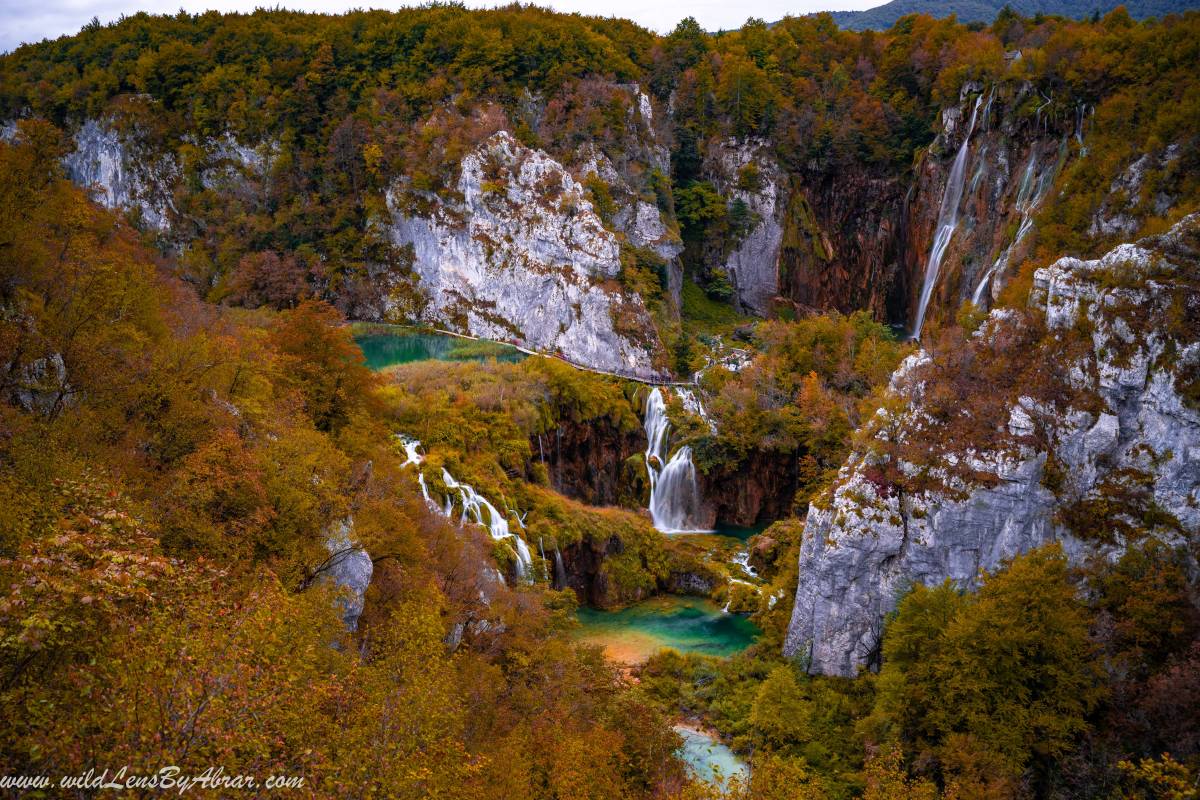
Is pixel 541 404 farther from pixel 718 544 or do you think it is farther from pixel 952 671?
pixel 952 671

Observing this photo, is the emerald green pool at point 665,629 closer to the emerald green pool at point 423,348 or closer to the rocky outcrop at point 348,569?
the rocky outcrop at point 348,569

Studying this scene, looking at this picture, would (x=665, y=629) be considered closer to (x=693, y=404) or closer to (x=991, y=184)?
(x=693, y=404)

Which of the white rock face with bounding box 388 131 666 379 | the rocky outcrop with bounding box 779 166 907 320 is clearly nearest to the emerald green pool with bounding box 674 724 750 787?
the white rock face with bounding box 388 131 666 379

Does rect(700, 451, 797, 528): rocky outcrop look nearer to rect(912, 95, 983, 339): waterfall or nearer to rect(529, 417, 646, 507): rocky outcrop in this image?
rect(529, 417, 646, 507): rocky outcrop

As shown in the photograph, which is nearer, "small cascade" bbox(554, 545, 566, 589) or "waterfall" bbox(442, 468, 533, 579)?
"waterfall" bbox(442, 468, 533, 579)

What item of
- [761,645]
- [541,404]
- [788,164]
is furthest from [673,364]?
[761,645]
